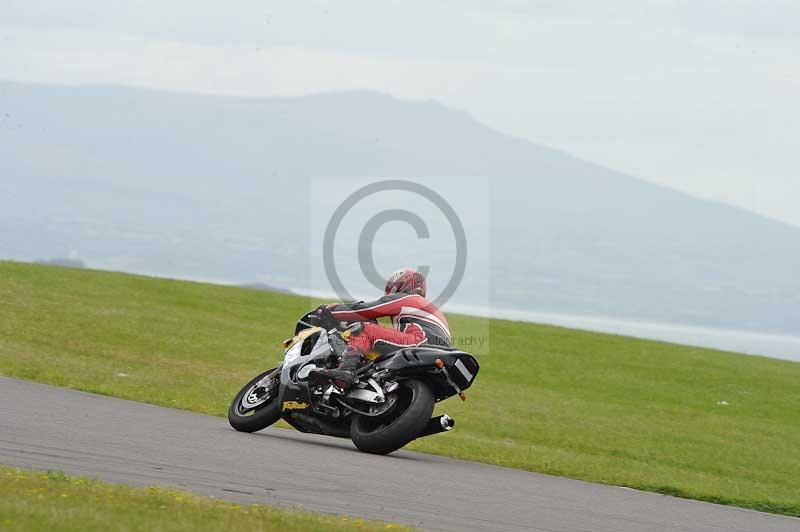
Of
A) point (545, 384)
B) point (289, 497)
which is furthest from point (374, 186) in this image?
point (289, 497)

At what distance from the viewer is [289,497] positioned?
10.4 meters

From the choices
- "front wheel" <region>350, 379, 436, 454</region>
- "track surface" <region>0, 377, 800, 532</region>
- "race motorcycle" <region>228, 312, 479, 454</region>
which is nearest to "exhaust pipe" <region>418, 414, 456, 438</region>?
"race motorcycle" <region>228, 312, 479, 454</region>

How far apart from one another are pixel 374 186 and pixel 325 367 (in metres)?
10.6

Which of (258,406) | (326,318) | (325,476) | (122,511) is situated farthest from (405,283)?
(122,511)

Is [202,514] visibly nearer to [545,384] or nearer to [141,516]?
[141,516]

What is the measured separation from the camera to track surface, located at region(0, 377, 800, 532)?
10.5 meters

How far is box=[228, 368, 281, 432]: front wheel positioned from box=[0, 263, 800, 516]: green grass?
2662 millimetres

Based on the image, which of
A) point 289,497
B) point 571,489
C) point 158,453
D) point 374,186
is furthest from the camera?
point 374,186

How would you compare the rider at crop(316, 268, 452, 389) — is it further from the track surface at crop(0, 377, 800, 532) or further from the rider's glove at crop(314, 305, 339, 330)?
the track surface at crop(0, 377, 800, 532)

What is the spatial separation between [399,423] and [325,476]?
2.15 metres

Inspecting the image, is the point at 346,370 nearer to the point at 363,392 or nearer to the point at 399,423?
the point at 363,392

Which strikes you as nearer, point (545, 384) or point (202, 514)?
point (202, 514)

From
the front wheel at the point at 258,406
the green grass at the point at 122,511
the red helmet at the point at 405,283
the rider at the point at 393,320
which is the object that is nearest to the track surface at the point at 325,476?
the front wheel at the point at 258,406

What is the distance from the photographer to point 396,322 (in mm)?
14984
